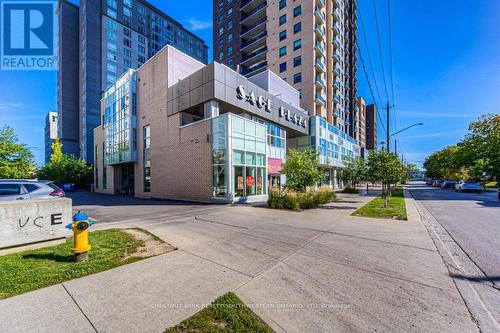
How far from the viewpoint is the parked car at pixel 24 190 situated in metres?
7.93

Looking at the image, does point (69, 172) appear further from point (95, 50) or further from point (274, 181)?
point (274, 181)

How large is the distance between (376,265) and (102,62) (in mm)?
72834

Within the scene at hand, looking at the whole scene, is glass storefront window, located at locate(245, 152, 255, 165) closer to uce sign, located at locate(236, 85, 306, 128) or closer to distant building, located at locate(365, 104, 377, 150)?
uce sign, located at locate(236, 85, 306, 128)

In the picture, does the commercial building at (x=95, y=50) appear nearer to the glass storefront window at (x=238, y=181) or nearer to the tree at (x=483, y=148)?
the glass storefront window at (x=238, y=181)

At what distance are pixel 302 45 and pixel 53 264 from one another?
4197cm

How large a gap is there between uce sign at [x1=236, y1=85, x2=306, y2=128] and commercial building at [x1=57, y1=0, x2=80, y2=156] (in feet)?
206

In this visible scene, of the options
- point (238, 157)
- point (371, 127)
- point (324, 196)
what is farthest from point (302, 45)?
point (371, 127)

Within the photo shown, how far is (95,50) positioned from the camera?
55875mm

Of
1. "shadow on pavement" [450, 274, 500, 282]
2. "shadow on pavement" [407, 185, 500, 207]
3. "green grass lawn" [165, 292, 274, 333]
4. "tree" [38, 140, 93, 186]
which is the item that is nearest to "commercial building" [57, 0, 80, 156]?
"tree" [38, 140, 93, 186]

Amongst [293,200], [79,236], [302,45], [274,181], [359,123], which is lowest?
[293,200]

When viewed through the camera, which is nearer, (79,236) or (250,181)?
(79,236)

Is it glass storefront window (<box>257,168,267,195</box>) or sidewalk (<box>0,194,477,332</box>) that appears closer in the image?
sidewalk (<box>0,194,477,332</box>)

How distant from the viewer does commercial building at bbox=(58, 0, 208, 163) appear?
181 ft

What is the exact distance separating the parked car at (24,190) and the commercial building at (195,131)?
32.2ft
